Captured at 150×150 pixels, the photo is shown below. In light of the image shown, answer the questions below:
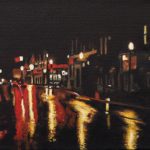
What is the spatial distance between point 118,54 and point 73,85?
843 cm

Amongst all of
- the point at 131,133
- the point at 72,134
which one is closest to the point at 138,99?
the point at 131,133

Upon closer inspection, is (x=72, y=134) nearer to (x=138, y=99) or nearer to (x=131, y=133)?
(x=131, y=133)

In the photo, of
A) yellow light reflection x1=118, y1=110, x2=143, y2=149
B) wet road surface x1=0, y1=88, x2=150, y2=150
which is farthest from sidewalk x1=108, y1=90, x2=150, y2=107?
wet road surface x1=0, y1=88, x2=150, y2=150

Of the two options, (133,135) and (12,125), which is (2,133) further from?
(133,135)

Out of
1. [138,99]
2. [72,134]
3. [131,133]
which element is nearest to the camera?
[72,134]

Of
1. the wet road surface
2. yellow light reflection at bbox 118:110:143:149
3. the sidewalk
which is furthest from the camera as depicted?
the sidewalk

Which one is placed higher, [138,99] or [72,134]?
[72,134]

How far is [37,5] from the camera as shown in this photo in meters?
18.7

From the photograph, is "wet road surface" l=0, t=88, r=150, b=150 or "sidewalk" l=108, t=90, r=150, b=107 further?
"sidewalk" l=108, t=90, r=150, b=107

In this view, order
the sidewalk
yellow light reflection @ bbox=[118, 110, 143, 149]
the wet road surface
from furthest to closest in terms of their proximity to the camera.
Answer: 1. the sidewalk
2. yellow light reflection @ bbox=[118, 110, 143, 149]
3. the wet road surface

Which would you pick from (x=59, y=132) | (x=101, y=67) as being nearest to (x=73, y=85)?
(x=101, y=67)

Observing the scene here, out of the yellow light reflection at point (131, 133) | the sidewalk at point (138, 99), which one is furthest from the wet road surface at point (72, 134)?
the sidewalk at point (138, 99)

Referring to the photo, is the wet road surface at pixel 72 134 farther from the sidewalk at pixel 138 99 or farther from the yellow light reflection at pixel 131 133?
the sidewalk at pixel 138 99

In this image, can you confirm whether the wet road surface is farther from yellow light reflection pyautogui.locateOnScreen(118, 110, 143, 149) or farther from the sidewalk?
the sidewalk
